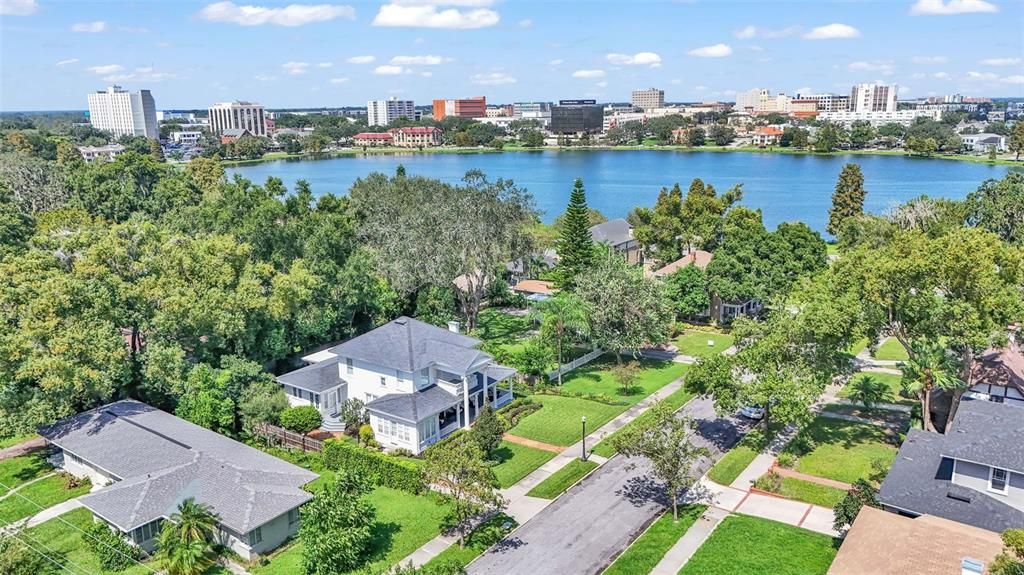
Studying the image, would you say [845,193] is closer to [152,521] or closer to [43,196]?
[152,521]

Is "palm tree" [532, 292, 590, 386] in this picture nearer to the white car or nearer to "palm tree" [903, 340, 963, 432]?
the white car

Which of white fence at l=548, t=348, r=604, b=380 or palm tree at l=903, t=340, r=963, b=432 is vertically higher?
palm tree at l=903, t=340, r=963, b=432

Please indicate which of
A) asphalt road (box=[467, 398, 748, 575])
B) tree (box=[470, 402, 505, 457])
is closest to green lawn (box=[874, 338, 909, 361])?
asphalt road (box=[467, 398, 748, 575])

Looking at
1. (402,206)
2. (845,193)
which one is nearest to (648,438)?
(402,206)

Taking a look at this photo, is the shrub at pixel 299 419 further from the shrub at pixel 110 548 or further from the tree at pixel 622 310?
the tree at pixel 622 310

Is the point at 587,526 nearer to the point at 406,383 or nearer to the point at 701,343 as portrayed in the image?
the point at 406,383

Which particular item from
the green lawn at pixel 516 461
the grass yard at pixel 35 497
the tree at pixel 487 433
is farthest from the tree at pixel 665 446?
the grass yard at pixel 35 497
